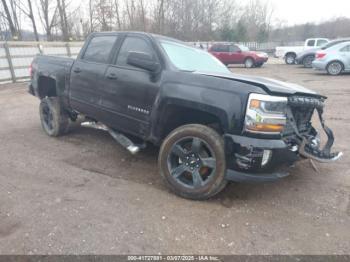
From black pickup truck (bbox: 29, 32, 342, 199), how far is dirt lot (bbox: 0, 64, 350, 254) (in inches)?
15.3

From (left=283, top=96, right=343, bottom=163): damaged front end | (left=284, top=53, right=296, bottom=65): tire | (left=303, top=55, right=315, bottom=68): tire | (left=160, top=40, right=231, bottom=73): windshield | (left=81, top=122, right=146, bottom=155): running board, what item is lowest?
(left=284, top=53, right=296, bottom=65): tire

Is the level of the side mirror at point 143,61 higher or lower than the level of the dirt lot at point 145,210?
higher

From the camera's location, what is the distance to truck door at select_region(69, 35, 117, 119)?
4.66m

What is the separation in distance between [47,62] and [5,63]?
10.6 metres

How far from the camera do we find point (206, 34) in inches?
1698

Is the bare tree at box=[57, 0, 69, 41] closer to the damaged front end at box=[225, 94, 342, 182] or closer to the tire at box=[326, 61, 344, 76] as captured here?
the tire at box=[326, 61, 344, 76]

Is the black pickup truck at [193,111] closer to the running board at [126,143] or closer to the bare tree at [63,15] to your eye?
the running board at [126,143]

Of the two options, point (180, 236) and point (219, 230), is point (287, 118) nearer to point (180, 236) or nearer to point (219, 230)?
point (219, 230)

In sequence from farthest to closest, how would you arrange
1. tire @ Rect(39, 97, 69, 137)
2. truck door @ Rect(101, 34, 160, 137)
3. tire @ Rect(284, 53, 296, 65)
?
tire @ Rect(284, 53, 296, 65) → tire @ Rect(39, 97, 69, 137) → truck door @ Rect(101, 34, 160, 137)

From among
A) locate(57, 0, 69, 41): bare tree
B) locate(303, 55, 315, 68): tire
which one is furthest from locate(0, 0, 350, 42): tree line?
locate(303, 55, 315, 68): tire

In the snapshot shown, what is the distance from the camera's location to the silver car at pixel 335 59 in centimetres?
1528

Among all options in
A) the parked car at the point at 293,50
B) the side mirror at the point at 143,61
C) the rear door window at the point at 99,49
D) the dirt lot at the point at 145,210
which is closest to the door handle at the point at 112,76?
the rear door window at the point at 99,49

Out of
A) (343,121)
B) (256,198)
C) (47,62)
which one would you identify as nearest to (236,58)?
(343,121)

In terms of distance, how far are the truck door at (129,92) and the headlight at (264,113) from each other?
1.23 meters
